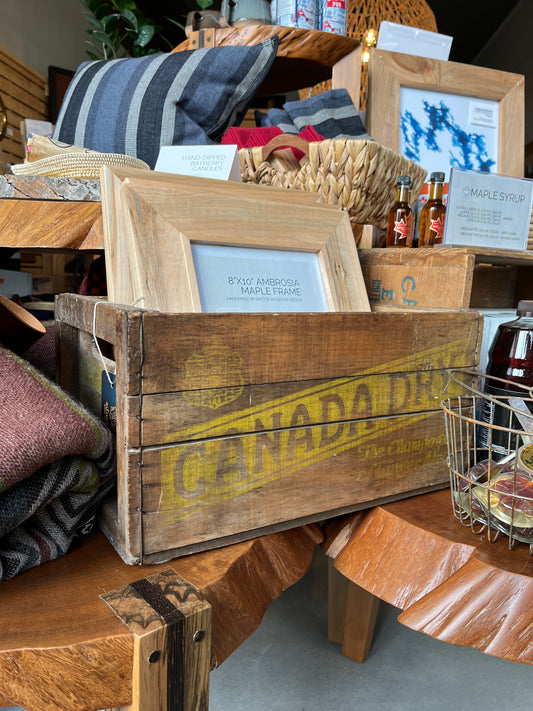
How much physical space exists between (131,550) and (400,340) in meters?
0.36

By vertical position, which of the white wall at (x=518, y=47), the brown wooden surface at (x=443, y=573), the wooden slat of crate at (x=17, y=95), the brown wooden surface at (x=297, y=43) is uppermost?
the white wall at (x=518, y=47)

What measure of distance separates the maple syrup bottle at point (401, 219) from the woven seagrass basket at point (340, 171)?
0.10 feet

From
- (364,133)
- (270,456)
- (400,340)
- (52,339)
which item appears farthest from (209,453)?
(364,133)

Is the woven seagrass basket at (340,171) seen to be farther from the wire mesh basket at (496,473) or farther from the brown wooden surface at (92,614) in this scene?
the brown wooden surface at (92,614)

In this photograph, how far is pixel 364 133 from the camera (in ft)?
3.55

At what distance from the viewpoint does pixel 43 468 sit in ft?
1.47

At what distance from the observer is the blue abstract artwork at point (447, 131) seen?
1188 mm

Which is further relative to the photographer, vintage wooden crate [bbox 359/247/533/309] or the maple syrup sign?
vintage wooden crate [bbox 359/247/533/309]

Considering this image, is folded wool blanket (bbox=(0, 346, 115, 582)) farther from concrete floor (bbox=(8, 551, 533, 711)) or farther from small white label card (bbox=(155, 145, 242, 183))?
concrete floor (bbox=(8, 551, 533, 711))

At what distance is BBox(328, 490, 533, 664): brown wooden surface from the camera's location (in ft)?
1.52

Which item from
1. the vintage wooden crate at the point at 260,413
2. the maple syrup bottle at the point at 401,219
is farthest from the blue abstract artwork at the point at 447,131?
the vintage wooden crate at the point at 260,413

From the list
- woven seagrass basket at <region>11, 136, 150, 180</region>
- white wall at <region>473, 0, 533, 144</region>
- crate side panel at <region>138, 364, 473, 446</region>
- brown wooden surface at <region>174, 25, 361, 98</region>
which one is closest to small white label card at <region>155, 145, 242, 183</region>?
woven seagrass basket at <region>11, 136, 150, 180</region>

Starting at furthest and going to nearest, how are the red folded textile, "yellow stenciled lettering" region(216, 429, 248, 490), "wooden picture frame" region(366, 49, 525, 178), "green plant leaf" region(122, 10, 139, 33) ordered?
"green plant leaf" region(122, 10, 139, 33), "wooden picture frame" region(366, 49, 525, 178), the red folded textile, "yellow stenciled lettering" region(216, 429, 248, 490)

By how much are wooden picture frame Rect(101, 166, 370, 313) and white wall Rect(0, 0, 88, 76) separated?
2.78m
